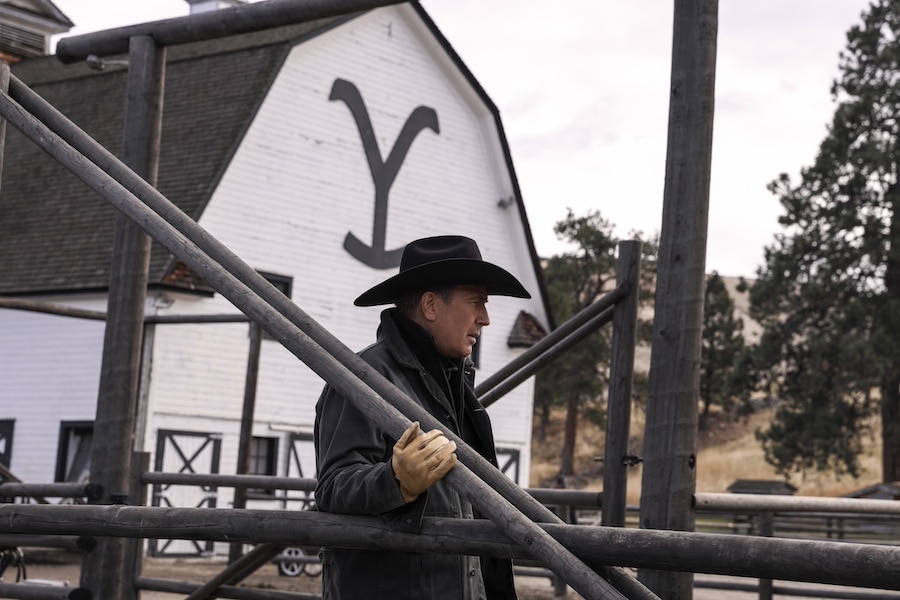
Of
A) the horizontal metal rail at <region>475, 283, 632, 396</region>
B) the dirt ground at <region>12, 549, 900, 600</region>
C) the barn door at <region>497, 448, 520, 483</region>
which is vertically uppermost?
the barn door at <region>497, 448, 520, 483</region>

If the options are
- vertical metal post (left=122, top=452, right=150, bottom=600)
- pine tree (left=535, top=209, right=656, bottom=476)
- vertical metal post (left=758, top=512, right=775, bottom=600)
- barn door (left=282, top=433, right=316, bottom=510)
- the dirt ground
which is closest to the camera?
vertical metal post (left=122, top=452, right=150, bottom=600)

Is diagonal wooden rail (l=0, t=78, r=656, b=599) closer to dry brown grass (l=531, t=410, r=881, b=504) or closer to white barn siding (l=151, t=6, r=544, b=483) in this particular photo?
white barn siding (l=151, t=6, r=544, b=483)

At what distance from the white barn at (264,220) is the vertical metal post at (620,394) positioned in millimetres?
15222

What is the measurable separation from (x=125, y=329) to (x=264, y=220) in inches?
658

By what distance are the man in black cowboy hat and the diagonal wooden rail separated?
12cm

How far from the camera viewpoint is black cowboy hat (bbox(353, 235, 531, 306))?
405cm

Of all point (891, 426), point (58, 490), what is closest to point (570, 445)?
point (891, 426)

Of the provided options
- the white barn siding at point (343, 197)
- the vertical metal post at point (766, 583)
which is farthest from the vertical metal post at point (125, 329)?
the white barn siding at point (343, 197)

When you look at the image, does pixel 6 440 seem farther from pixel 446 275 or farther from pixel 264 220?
pixel 446 275

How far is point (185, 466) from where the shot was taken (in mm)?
21234

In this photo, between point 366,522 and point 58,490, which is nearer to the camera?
point 366,522

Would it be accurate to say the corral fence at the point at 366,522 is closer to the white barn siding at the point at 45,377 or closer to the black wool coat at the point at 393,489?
the black wool coat at the point at 393,489

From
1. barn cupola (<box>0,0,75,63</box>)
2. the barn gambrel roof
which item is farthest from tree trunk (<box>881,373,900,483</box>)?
barn cupola (<box>0,0,75,63</box>)

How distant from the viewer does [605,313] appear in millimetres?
6516
